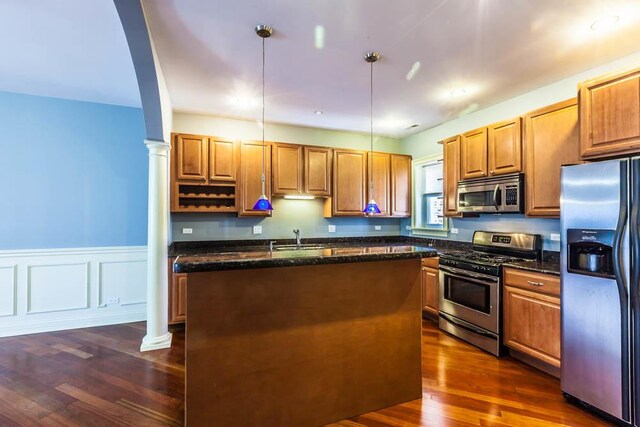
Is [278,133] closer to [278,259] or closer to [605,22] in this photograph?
A: [278,259]

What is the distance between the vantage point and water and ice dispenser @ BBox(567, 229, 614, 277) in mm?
2066

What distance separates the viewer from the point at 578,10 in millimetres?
2059

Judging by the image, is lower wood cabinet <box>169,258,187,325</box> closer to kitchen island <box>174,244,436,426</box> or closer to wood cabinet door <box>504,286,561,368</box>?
kitchen island <box>174,244,436,426</box>

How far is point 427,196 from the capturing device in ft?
16.3

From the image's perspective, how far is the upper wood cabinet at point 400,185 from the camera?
16.3 ft

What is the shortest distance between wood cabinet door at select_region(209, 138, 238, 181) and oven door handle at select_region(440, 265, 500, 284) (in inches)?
113

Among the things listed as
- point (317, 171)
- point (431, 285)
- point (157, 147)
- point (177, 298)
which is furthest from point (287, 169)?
point (431, 285)

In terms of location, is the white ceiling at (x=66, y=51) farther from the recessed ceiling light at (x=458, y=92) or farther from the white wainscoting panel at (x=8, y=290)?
the recessed ceiling light at (x=458, y=92)

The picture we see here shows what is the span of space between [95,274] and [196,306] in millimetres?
3102

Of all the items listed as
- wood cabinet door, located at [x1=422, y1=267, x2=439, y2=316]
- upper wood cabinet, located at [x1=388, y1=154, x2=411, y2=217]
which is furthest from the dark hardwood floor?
upper wood cabinet, located at [x1=388, y1=154, x2=411, y2=217]

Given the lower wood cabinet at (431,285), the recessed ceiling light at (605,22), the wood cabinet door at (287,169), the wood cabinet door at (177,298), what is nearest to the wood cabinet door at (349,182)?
the wood cabinet door at (287,169)

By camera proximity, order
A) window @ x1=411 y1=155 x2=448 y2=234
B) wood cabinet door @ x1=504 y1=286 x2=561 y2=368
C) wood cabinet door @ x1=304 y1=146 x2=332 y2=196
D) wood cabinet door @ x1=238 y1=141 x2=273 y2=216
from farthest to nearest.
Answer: window @ x1=411 y1=155 x2=448 y2=234, wood cabinet door @ x1=304 y1=146 x2=332 y2=196, wood cabinet door @ x1=238 y1=141 x2=273 y2=216, wood cabinet door @ x1=504 y1=286 x2=561 y2=368

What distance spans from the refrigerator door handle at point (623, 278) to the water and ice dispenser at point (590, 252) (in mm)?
41

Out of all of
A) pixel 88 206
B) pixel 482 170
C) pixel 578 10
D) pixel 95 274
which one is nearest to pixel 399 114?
pixel 482 170
